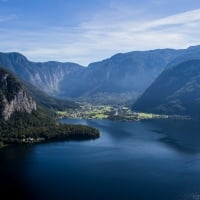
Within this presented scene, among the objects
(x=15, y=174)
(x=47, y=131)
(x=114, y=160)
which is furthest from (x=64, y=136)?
(x=15, y=174)

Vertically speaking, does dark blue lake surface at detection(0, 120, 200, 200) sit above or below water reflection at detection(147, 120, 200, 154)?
below

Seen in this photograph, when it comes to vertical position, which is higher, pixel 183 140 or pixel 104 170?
pixel 183 140

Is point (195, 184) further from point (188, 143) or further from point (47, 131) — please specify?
point (47, 131)

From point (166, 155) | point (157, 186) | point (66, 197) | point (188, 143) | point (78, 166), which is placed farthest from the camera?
point (188, 143)

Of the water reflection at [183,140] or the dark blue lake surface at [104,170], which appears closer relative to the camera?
the dark blue lake surface at [104,170]

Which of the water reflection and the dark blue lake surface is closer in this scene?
the dark blue lake surface

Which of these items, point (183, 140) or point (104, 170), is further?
point (183, 140)

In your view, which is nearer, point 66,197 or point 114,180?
point 66,197

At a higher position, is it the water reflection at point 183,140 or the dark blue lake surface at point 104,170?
the water reflection at point 183,140
